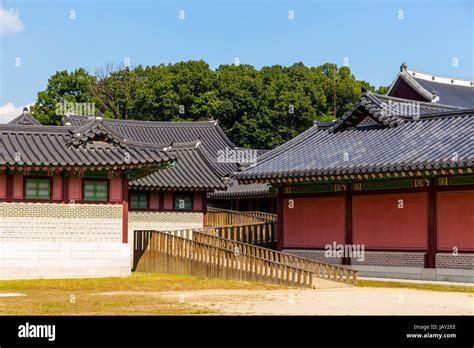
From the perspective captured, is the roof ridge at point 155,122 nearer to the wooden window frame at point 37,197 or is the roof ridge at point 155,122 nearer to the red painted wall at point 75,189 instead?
the red painted wall at point 75,189

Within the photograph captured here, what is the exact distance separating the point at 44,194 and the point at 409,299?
13448 millimetres

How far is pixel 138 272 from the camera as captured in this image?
1226 inches

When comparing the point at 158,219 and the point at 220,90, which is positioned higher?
the point at 220,90

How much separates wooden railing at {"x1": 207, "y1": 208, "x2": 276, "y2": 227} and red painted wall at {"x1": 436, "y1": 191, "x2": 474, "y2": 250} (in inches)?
691

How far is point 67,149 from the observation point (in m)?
27.7

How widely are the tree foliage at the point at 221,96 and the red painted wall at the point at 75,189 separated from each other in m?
58.3

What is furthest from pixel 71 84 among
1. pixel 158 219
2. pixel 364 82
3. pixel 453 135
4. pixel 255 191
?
pixel 453 135

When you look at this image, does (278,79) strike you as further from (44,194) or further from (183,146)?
(44,194)

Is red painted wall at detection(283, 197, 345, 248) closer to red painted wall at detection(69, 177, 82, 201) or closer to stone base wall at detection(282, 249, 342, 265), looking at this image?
stone base wall at detection(282, 249, 342, 265)

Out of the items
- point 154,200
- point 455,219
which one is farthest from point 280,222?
point 154,200

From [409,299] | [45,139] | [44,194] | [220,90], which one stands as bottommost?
[409,299]

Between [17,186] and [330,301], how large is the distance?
12554 millimetres

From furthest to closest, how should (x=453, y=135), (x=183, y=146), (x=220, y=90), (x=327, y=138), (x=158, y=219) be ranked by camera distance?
(x=220, y=90), (x=183, y=146), (x=158, y=219), (x=327, y=138), (x=453, y=135)

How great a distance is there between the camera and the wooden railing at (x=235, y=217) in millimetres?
44094
